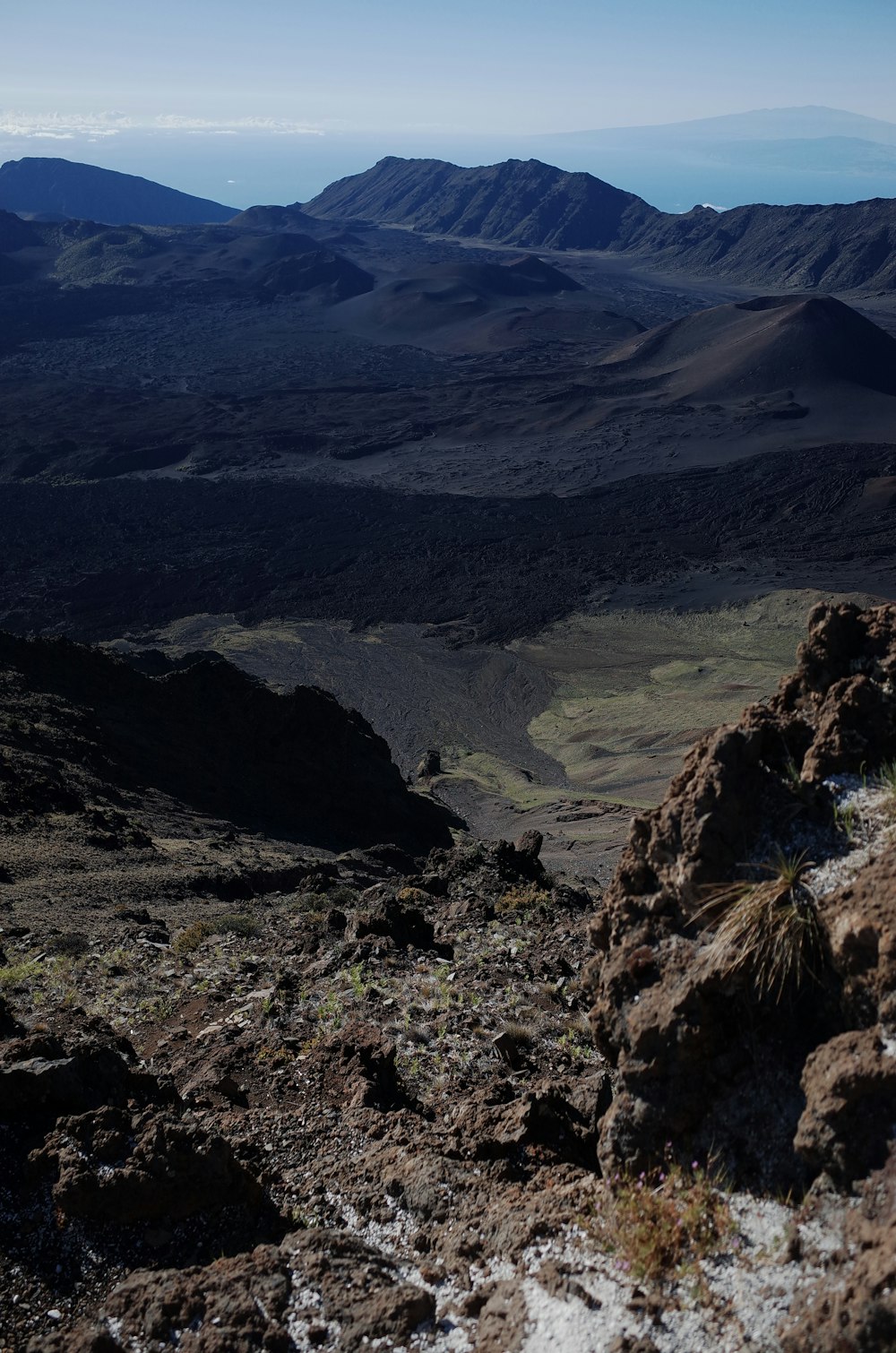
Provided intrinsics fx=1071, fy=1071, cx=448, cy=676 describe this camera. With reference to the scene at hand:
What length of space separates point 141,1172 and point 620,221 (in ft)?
483

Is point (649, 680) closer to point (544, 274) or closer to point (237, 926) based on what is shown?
point (237, 926)

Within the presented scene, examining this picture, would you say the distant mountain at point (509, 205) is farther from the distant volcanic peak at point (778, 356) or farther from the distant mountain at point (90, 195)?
the distant volcanic peak at point (778, 356)

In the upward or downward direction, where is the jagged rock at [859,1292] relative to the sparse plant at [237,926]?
upward

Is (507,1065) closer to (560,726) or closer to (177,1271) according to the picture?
(177,1271)

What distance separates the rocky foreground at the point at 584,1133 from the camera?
10.3ft

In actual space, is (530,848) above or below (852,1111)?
below

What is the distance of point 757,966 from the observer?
12.0 feet

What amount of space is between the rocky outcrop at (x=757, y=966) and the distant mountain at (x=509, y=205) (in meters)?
140

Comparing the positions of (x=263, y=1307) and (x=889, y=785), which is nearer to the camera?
(x=263, y=1307)

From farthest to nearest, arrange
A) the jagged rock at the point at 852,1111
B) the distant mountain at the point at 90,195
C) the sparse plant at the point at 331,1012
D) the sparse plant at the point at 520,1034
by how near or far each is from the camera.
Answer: the distant mountain at the point at 90,195 → the sparse plant at the point at 331,1012 → the sparse plant at the point at 520,1034 → the jagged rock at the point at 852,1111

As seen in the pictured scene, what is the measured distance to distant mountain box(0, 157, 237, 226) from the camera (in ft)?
560

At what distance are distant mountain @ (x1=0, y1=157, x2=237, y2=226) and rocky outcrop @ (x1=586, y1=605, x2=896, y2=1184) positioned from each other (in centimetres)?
18583

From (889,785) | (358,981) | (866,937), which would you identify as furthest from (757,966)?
(358,981)

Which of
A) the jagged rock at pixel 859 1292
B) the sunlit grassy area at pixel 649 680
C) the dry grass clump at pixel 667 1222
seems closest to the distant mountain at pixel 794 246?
the sunlit grassy area at pixel 649 680
